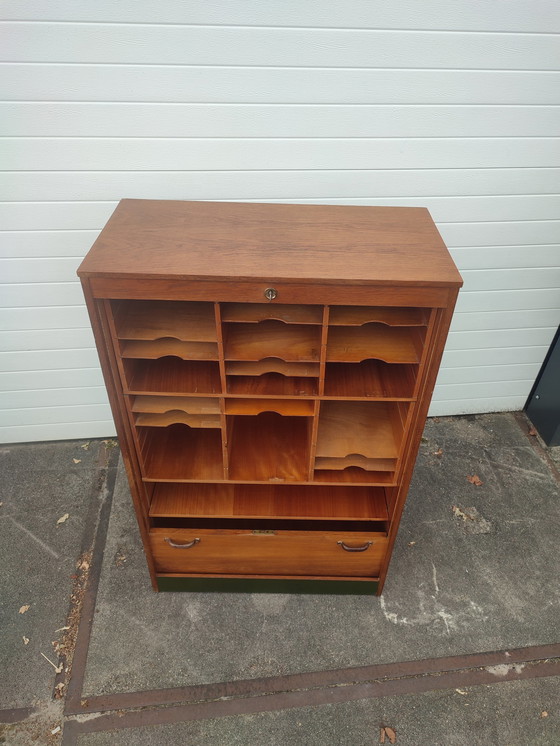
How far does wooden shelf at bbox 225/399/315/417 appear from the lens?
71.3 inches

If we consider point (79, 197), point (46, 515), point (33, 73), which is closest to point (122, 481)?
point (46, 515)

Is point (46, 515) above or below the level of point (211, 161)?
below

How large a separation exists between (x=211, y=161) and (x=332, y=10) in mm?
758

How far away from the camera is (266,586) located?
2.38 metres

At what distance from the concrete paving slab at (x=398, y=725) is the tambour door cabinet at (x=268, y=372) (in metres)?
A: 0.52

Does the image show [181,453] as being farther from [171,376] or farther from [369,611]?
[369,611]

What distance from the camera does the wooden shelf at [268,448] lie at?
6.72 feet

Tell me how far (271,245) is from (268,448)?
911 mm

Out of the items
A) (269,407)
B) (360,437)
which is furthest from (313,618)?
(269,407)

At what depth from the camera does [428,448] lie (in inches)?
126

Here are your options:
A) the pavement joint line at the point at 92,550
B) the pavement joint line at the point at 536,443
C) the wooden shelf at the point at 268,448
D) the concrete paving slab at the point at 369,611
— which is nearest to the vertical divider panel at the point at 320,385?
the wooden shelf at the point at 268,448

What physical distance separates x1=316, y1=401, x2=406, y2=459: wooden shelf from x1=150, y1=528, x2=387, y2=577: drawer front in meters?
0.43

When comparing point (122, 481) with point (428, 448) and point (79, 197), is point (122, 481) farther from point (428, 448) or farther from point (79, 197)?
point (428, 448)

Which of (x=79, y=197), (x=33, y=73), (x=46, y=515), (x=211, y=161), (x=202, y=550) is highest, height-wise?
(x=33, y=73)
